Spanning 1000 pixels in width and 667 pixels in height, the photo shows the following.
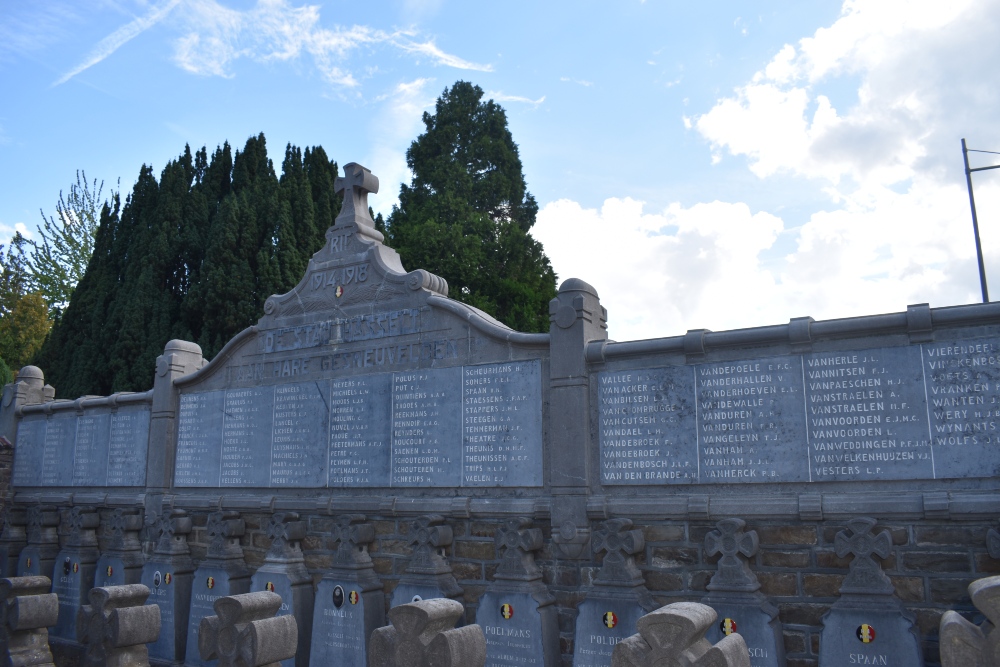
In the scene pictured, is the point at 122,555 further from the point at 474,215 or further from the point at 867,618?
the point at 474,215

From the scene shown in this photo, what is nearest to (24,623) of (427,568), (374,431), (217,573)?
(217,573)

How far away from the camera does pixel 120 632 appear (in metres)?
6.29

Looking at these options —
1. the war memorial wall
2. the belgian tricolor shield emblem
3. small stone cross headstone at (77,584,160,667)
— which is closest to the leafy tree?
the war memorial wall

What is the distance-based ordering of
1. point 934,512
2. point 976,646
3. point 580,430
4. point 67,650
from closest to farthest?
point 976,646, point 934,512, point 580,430, point 67,650

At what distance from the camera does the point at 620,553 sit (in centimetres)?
699

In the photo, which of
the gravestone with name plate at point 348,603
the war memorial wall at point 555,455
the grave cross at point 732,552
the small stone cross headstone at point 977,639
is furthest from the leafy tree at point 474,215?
the small stone cross headstone at point 977,639

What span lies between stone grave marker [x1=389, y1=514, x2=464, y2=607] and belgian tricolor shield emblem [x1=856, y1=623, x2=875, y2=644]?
380 centimetres

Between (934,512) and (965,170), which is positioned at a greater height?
(965,170)

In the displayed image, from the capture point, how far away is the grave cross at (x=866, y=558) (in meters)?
5.99

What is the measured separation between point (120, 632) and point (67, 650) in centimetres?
504

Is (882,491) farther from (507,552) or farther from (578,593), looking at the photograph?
(507,552)

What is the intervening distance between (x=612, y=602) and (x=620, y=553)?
1.41 ft

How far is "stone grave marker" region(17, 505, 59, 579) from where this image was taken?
454 inches

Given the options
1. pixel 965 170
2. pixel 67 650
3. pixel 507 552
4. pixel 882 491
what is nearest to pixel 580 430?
pixel 507 552
